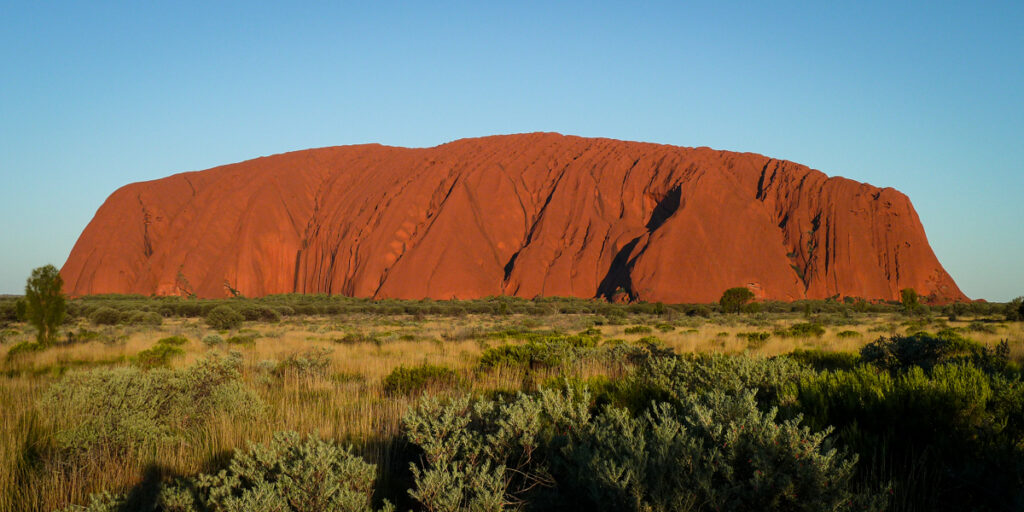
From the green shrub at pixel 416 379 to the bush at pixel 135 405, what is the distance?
2.14 metres

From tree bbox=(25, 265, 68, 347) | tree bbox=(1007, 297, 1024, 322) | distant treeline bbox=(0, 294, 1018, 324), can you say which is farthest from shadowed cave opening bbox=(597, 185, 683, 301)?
tree bbox=(25, 265, 68, 347)

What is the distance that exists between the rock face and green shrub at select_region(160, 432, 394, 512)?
58.2 metres

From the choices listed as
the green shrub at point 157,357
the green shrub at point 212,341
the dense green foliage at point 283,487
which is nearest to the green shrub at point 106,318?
the green shrub at point 212,341

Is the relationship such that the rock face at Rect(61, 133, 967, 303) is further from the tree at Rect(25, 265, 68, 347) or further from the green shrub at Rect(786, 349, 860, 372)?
the tree at Rect(25, 265, 68, 347)

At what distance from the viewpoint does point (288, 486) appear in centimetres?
299

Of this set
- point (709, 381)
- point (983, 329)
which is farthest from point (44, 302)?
point (983, 329)

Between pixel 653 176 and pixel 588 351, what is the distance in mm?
68473

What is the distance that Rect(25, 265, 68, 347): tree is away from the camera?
1488 centimetres

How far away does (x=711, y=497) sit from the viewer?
256cm

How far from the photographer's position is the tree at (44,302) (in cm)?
1488

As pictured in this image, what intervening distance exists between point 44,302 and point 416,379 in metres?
14.2

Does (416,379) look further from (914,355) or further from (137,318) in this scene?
(137,318)

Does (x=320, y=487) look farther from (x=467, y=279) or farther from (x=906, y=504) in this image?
(x=467, y=279)

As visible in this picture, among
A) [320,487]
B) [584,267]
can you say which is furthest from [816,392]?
[584,267]
